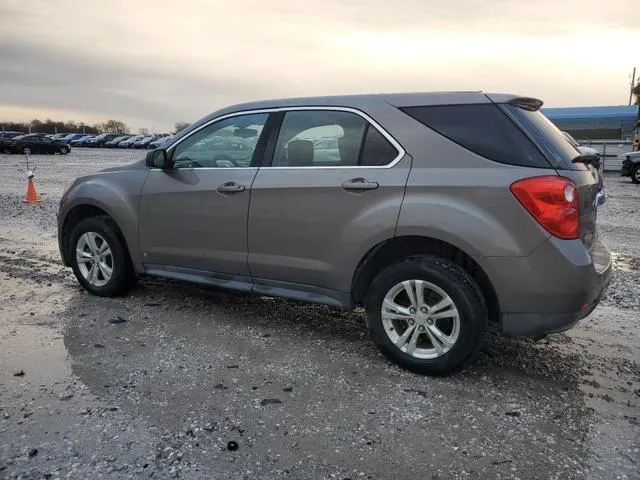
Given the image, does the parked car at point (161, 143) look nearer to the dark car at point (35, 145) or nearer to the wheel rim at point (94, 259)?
the wheel rim at point (94, 259)

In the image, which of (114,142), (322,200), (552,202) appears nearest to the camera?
(552,202)

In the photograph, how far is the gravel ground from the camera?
2.76 meters

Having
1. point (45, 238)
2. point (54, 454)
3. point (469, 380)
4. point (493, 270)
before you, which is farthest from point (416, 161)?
point (45, 238)

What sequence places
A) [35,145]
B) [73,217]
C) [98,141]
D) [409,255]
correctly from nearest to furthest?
[409,255]
[73,217]
[35,145]
[98,141]

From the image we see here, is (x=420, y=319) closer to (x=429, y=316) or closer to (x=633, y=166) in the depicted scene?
(x=429, y=316)

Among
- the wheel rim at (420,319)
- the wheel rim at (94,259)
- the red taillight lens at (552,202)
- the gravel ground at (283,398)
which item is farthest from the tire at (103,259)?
the red taillight lens at (552,202)

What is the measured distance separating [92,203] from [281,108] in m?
2.13

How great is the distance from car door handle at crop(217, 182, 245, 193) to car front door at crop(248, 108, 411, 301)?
5.4 inches

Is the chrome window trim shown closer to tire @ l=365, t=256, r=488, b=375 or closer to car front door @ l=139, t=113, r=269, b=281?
car front door @ l=139, t=113, r=269, b=281

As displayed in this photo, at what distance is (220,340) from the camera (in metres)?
4.34

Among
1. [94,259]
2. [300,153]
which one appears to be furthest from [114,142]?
[300,153]

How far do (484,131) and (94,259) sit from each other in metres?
3.79

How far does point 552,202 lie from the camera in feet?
10.7

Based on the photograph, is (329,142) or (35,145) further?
(35,145)
